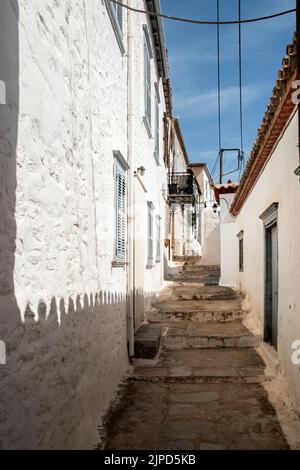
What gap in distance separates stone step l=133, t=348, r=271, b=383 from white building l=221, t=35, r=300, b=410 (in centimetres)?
43

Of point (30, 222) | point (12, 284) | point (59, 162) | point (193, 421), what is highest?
point (59, 162)

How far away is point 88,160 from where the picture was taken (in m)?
4.24

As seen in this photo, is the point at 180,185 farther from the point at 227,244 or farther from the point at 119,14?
the point at 119,14

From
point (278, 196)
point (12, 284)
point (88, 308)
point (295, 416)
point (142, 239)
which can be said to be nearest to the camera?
point (12, 284)

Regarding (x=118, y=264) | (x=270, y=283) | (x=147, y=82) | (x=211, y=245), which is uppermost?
(x=147, y=82)

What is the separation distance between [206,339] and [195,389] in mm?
2173

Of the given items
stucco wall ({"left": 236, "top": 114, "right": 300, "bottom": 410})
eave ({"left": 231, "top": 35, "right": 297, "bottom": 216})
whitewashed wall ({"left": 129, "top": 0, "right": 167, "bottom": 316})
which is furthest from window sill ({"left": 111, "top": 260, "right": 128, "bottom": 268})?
eave ({"left": 231, "top": 35, "right": 297, "bottom": 216})

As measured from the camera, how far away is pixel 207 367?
258 inches

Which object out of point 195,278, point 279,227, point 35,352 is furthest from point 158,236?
point 35,352

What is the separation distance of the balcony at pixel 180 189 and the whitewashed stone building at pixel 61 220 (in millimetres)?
10820

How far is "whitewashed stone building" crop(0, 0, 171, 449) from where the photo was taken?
2.43 metres
